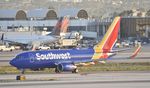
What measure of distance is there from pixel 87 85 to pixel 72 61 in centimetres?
1959

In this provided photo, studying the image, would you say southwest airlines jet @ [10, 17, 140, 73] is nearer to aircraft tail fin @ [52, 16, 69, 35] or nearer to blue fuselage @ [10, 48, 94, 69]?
blue fuselage @ [10, 48, 94, 69]

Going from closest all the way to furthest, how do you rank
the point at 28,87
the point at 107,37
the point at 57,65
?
the point at 28,87 < the point at 57,65 < the point at 107,37

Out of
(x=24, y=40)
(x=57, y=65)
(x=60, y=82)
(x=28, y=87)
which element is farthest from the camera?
(x=24, y=40)

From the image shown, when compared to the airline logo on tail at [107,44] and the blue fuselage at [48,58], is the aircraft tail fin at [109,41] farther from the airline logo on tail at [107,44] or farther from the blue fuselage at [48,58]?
the blue fuselage at [48,58]

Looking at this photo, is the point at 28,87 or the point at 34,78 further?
the point at 34,78

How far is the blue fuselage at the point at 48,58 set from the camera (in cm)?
6738

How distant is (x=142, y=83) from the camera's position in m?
50.8

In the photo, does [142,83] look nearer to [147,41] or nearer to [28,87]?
[28,87]

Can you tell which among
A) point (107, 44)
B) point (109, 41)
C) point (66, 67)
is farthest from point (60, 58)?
point (109, 41)

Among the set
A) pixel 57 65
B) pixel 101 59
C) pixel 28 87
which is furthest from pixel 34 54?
pixel 28 87

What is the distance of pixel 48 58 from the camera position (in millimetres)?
68562

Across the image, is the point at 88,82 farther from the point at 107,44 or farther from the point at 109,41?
the point at 109,41

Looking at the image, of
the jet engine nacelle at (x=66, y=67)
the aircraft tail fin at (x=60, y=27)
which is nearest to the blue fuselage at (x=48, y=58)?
the jet engine nacelle at (x=66, y=67)

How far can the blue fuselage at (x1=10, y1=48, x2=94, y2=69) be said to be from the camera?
67375mm
